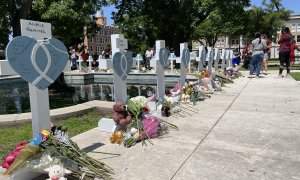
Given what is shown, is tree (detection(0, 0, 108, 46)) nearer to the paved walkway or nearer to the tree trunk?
the tree trunk

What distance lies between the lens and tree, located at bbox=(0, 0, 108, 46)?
31.7 ft

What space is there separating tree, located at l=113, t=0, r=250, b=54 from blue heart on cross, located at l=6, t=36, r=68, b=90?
71.5 ft

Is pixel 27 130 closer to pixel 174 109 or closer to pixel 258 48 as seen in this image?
pixel 174 109

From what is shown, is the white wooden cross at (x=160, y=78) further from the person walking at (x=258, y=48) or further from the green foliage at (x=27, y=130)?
the person walking at (x=258, y=48)

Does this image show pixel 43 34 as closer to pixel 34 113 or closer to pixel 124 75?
pixel 34 113

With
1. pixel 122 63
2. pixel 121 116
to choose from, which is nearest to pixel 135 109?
pixel 121 116

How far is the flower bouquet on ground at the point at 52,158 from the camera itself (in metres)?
2.92

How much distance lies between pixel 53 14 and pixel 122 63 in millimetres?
5702

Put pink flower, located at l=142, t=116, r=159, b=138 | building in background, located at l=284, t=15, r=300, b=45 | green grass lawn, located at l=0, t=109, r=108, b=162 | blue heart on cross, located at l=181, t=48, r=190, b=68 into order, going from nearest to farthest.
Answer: pink flower, located at l=142, t=116, r=159, b=138 → green grass lawn, located at l=0, t=109, r=108, b=162 → blue heart on cross, located at l=181, t=48, r=190, b=68 → building in background, located at l=284, t=15, r=300, b=45

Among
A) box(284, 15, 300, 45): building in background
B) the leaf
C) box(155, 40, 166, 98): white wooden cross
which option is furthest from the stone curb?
box(284, 15, 300, 45): building in background

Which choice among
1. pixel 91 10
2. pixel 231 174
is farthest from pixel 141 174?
pixel 91 10

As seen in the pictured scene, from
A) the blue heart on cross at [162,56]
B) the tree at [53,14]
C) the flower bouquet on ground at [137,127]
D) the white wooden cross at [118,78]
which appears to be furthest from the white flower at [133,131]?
the tree at [53,14]

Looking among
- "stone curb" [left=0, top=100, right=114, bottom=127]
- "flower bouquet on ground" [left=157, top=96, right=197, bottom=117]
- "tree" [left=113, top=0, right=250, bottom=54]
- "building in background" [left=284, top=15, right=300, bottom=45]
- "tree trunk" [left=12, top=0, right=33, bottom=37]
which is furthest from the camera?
"building in background" [left=284, top=15, right=300, bottom=45]

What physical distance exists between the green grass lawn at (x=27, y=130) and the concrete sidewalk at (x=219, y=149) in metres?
0.61
